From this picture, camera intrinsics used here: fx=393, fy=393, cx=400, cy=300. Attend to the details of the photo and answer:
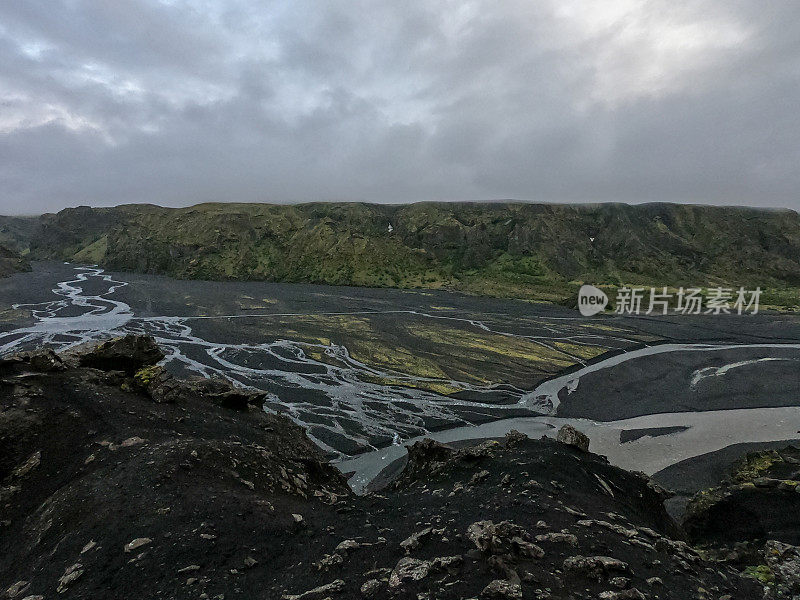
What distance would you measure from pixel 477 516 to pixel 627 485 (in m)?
6.23

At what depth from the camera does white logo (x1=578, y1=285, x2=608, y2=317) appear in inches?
3455

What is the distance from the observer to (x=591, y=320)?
247 ft

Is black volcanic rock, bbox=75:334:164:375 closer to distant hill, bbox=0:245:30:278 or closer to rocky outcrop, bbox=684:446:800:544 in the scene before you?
rocky outcrop, bbox=684:446:800:544

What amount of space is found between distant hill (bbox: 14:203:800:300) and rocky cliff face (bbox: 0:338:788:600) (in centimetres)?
10720

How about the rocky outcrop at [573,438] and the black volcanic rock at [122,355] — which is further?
the black volcanic rock at [122,355]

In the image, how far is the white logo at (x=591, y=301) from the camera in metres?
87.8

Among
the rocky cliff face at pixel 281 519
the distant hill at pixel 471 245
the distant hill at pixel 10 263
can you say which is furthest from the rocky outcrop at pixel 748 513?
the distant hill at pixel 10 263

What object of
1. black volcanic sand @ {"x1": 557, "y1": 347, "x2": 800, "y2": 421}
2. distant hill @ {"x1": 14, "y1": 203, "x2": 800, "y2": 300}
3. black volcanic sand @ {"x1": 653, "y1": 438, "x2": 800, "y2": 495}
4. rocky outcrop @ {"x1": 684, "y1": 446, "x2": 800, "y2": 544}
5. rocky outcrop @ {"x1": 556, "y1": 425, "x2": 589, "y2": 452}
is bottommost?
black volcanic sand @ {"x1": 653, "y1": 438, "x2": 800, "y2": 495}

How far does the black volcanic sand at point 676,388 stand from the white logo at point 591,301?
36116mm

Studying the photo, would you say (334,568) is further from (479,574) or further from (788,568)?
(788,568)

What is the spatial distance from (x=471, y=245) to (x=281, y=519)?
150m

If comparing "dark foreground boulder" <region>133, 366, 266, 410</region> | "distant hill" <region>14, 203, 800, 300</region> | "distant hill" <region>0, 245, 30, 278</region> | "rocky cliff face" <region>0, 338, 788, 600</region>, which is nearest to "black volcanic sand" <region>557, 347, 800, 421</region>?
"rocky cliff face" <region>0, 338, 788, 600</region>

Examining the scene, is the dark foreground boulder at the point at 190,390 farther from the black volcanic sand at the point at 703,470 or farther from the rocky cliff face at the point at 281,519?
the black volcanic sand at the point at 703,470

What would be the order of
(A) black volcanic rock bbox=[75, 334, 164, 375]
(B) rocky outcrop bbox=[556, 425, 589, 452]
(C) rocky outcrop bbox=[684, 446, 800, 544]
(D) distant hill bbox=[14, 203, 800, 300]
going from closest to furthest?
(C) rocky outcrop bbox=[684, 446, 800, 544] → (B) rocky outcrop bbox=[556, 425, 589, 452] → (A) black volcanic rock bbox=[75, 334, 164, 375] → (D) distant hill bbox=[14, 203, 800, 300]
